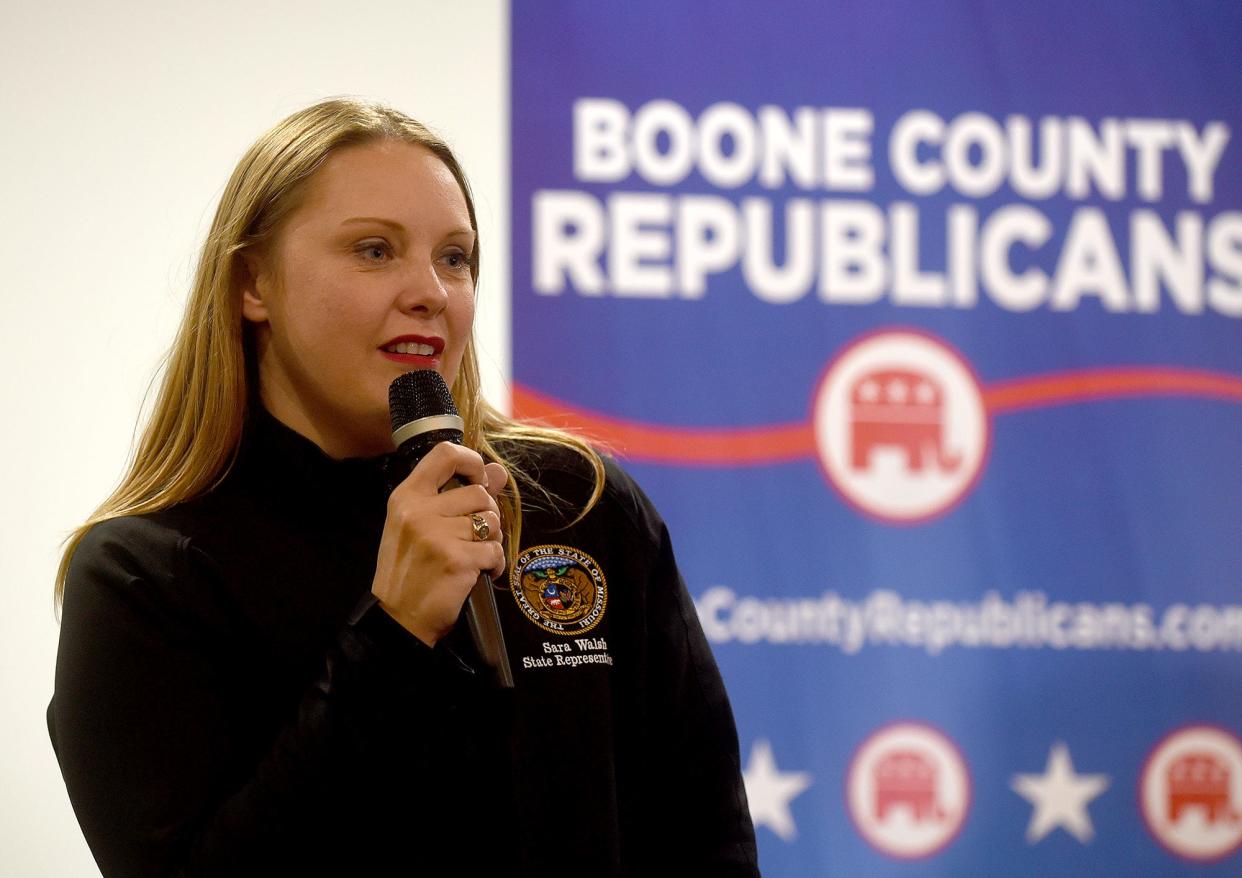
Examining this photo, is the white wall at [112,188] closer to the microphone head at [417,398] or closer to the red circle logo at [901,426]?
the red circle logo at [901,426]

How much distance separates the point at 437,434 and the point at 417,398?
49 mm

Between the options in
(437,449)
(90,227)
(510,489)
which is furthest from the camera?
(90,227)

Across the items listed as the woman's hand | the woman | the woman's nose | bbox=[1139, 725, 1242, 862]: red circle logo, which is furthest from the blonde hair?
bbox=[1139, 725, 1242, 862]: red circle logo

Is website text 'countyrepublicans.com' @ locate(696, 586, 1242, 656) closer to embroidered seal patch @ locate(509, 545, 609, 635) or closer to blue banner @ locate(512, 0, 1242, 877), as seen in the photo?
blue banner @ locate(512, 0, 1242, 877)

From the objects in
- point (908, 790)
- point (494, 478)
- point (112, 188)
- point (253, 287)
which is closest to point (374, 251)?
point (253, 287)

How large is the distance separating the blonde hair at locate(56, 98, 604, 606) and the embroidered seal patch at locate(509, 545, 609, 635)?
0.03 metres

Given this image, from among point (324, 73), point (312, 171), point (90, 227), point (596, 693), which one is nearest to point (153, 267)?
point (90, 227)

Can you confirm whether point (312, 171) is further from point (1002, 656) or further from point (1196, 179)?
point (1196, 179)

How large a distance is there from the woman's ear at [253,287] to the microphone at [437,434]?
240 mm

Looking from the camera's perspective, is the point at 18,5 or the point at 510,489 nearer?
the point at 510,489

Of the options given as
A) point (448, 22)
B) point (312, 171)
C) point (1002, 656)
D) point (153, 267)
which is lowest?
point (1002, 656)

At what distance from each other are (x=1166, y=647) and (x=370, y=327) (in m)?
2.22

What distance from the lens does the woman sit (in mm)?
1161

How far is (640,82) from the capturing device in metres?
2.84
